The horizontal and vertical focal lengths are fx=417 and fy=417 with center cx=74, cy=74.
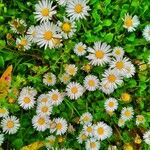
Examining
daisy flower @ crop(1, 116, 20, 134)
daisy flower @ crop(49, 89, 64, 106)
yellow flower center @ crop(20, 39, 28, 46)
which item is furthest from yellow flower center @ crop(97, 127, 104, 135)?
yellow flower center @ crop(20, 39, 28, 46)

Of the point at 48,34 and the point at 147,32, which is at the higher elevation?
the point at 147,32

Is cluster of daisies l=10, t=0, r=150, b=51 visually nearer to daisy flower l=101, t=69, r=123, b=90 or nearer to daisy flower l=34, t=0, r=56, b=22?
daisy flower l=34, t=0, r=56, b=22

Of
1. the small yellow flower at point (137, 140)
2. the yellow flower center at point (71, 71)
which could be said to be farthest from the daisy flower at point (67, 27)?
the small yellow flower at point (137, 140)

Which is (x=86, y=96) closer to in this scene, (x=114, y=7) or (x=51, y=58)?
(x=51, y=58)

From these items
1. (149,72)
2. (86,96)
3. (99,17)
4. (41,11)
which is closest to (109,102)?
(86,96)

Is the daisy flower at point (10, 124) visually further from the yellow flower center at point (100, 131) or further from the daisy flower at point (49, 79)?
the yellow flower center at point (100, 131)

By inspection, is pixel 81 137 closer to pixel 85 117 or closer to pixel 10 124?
pixel 85 117

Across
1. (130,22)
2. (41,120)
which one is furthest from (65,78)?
(130,22)
